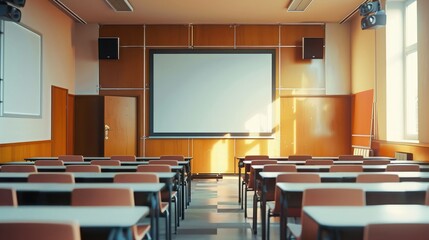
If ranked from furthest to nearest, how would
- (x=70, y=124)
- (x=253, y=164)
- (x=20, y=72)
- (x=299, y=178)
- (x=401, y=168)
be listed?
1. (x=70, y=124)
2. (x=20, y=72)
3. (x=253, y=164)
4. (x=401, y=168)
5. (x=299, y=178)

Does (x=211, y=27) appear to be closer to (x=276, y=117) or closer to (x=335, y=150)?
(x=276, y=117)

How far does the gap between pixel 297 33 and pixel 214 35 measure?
7.05ft

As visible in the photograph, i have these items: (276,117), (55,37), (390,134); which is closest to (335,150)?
(276,117)

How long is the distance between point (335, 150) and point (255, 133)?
210 cm

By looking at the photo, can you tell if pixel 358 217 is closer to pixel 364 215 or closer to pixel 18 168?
pixel 364 215

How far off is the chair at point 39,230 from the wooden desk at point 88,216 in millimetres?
210

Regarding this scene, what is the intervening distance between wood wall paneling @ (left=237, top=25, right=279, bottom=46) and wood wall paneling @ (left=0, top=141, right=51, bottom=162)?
17.6 feet

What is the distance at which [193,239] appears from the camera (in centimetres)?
518

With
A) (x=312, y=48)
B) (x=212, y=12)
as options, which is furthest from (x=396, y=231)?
(x=312, y=48)

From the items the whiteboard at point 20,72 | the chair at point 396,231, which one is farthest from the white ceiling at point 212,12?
the chair at point 396,231

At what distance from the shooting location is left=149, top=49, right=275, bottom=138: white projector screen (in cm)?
1171

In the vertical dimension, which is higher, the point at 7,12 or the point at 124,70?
the point at 7,12

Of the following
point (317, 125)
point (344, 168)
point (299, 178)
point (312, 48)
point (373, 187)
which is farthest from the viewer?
point (317, 125)

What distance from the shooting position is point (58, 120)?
10.7 metres
